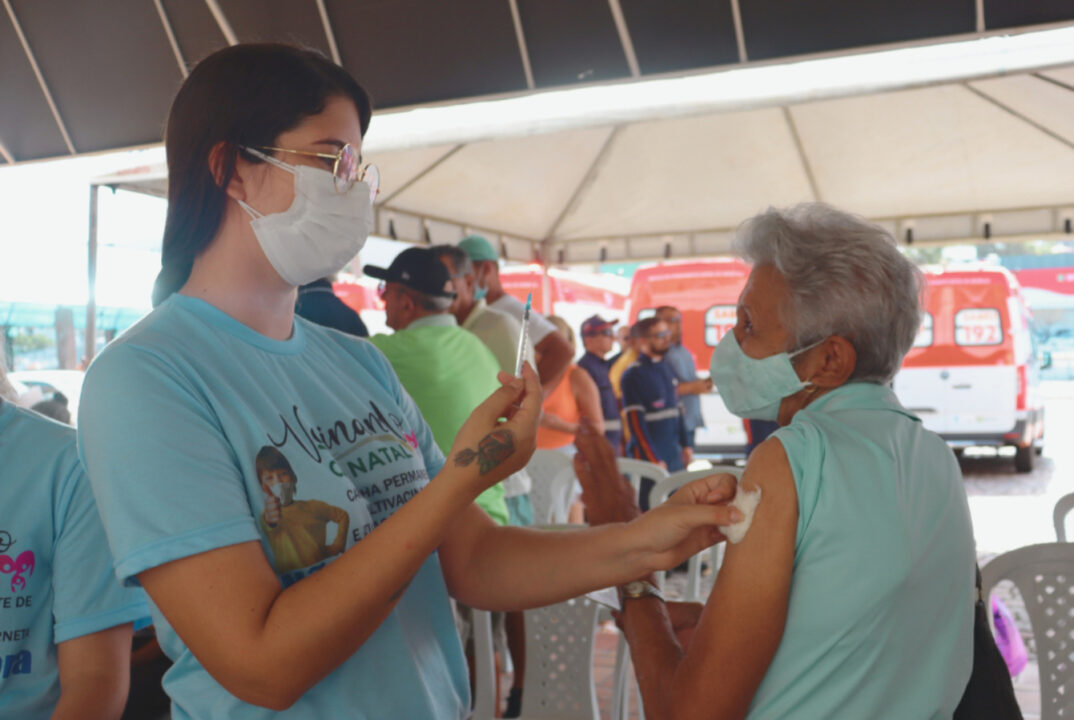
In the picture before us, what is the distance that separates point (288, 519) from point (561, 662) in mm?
1854

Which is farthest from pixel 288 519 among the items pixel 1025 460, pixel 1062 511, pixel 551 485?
pixel 1025 460

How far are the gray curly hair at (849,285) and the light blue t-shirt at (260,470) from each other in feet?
2.57

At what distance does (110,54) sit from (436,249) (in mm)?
3694

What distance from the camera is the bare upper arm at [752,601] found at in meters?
1.32

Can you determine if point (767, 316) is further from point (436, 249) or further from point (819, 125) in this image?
point (819, 125)

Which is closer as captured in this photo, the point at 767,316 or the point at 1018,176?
the point at 767,316

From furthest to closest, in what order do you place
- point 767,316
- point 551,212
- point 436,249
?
point 551,212
point 436,249
point 767,316

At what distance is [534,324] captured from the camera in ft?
15.3

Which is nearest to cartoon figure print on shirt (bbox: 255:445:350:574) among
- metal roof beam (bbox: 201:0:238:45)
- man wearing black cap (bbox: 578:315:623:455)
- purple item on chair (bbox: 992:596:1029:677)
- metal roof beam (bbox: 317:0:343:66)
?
purple item on chair (bbox: 992:596:1029:677)

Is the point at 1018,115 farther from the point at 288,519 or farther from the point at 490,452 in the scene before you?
the point at 288,519

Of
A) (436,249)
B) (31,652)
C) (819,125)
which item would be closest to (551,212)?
(819,125)

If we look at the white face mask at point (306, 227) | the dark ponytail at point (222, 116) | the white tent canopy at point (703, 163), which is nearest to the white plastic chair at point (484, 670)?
the white face mask at point (306, 227)

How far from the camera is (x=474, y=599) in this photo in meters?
1.31

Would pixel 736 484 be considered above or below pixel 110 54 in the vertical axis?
below
